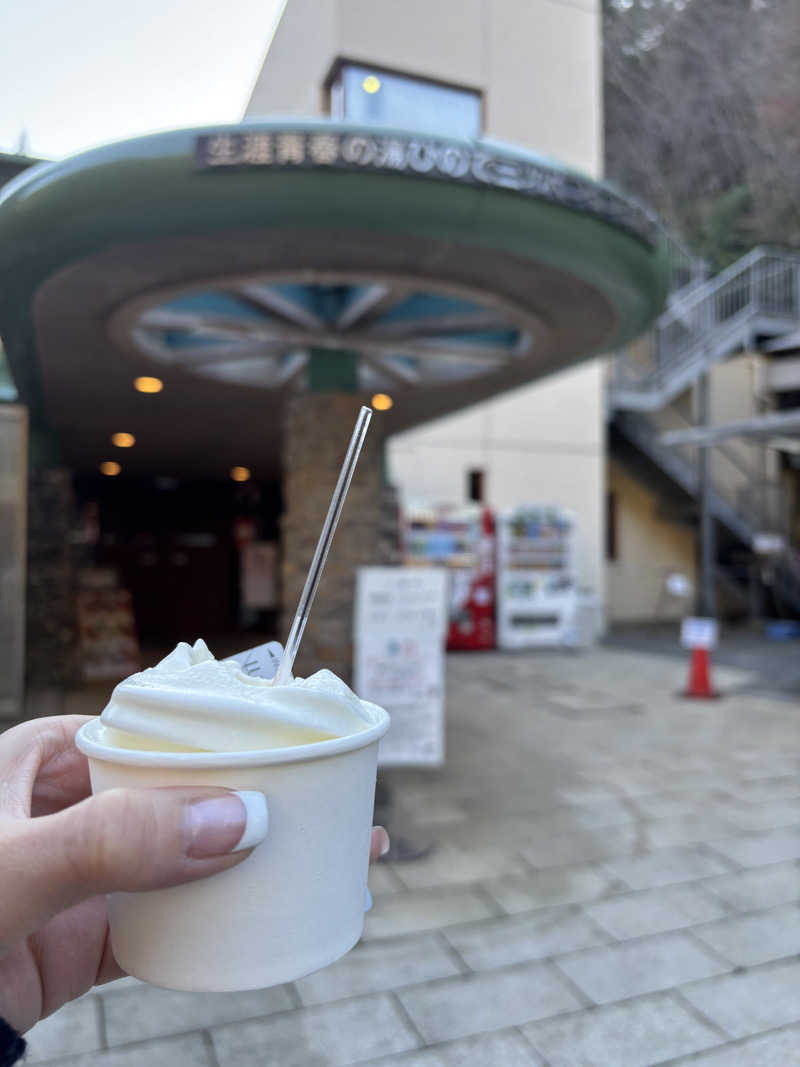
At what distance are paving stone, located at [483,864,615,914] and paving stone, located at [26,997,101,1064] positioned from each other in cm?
177

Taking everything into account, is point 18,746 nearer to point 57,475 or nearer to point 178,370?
point 178,370

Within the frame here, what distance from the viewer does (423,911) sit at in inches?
137

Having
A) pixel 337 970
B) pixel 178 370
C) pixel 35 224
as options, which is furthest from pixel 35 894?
pixel 178 370

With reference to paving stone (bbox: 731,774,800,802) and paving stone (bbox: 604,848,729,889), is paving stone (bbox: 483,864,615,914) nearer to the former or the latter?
paving stone (bbox: 604,848,729,889)

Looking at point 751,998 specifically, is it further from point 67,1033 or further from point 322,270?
point 322,270

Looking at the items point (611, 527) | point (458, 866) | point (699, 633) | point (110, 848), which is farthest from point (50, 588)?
point (611, 527)

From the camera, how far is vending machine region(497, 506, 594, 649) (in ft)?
39.2

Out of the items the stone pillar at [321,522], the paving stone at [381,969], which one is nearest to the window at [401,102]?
the stone pillar at [321,522]

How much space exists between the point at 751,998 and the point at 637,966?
0.41m

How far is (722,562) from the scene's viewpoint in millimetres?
15555

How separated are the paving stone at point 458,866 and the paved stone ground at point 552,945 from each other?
0.01 metres

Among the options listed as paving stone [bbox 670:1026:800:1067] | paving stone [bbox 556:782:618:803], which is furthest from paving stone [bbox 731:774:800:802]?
paving stone [bbox 670:1026:800:1067]

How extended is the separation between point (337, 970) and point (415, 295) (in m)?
3.85

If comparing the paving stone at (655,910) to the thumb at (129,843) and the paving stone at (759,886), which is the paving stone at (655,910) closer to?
the paving stone at (759,886)
